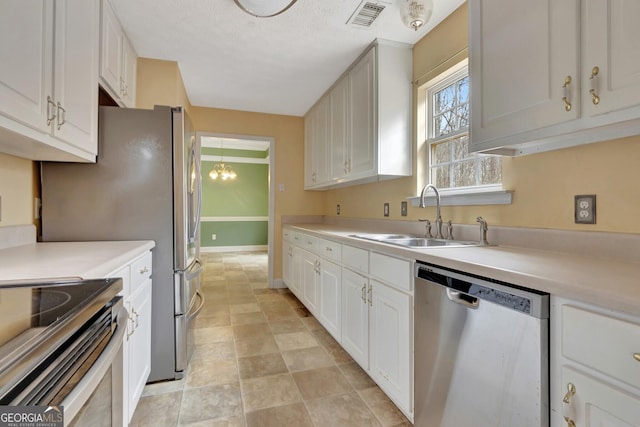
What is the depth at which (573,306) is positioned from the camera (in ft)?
2.73

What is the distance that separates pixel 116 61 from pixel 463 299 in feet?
8.59

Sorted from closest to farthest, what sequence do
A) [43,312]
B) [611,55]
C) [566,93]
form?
[43,312] < [611,55] < [566,93]

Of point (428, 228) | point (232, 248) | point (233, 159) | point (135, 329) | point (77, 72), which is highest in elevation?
point (233, 159)

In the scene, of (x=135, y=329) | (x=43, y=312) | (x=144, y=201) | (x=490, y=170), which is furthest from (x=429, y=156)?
(x=43, y=312)

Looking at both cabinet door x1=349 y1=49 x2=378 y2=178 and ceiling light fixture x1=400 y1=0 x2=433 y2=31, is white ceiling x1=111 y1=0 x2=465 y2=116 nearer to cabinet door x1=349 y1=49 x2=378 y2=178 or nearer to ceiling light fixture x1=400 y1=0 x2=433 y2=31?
cabinet door x1=349 y1=49 x2=378 y2=178

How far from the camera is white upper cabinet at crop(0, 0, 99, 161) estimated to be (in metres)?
1.04

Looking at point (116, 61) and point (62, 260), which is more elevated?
point (116, 61)

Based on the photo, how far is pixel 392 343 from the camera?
161 centimetres

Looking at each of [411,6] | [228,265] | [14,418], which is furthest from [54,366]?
[228,265]

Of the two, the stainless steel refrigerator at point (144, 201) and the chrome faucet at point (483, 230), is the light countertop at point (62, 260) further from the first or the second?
the chrome faucet at point (483, 230)

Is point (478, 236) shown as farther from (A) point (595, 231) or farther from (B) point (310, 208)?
(B) point (310, 208)

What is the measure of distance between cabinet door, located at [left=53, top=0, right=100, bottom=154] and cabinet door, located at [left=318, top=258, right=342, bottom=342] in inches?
69.0

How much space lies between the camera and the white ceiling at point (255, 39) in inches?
80.6

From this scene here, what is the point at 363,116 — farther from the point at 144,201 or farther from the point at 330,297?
the point at 144,201
